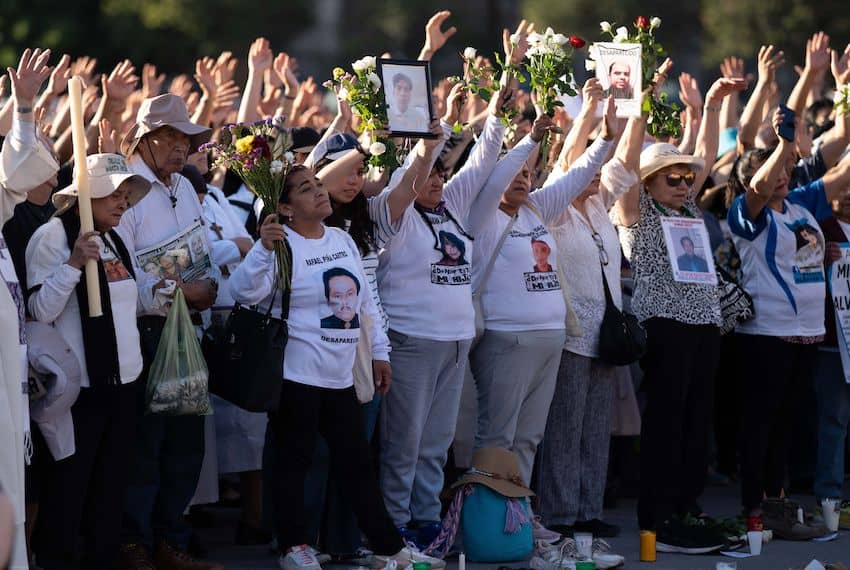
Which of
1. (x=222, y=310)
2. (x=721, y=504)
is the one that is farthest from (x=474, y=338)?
(x=721, y=504)

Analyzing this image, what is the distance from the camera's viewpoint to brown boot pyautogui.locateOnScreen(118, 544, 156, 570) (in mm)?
7258

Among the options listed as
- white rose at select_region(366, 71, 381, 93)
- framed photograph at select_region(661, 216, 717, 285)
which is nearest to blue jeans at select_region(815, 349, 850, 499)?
framed photograph at select_region(661, 216, 717, 285)

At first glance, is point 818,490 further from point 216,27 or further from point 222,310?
point 216,27

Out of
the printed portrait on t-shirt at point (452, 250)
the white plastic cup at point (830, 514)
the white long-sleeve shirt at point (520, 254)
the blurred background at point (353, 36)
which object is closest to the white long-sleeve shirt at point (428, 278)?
the printed portrait on t-shirt at point (452, 250)

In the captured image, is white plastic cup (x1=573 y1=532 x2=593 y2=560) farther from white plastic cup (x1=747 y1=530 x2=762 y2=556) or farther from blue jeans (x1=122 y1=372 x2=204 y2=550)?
blue jeans (x1=122 y1=372 x2=204 y2=550)

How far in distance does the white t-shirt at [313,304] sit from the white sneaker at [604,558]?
5.17ft

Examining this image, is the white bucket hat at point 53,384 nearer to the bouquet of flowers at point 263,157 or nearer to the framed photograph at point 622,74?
the bouquet of flowers at point 263,157

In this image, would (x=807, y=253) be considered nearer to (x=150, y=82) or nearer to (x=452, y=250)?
(x=452, y=250)

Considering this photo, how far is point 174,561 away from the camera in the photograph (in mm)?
7512

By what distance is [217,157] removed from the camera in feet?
24.5

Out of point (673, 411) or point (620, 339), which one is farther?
point (673, 411)

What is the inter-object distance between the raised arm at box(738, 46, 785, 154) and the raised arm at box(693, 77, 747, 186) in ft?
2.32

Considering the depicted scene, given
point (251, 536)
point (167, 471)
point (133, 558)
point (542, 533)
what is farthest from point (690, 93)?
point (133, 558)

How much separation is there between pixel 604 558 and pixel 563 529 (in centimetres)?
74
